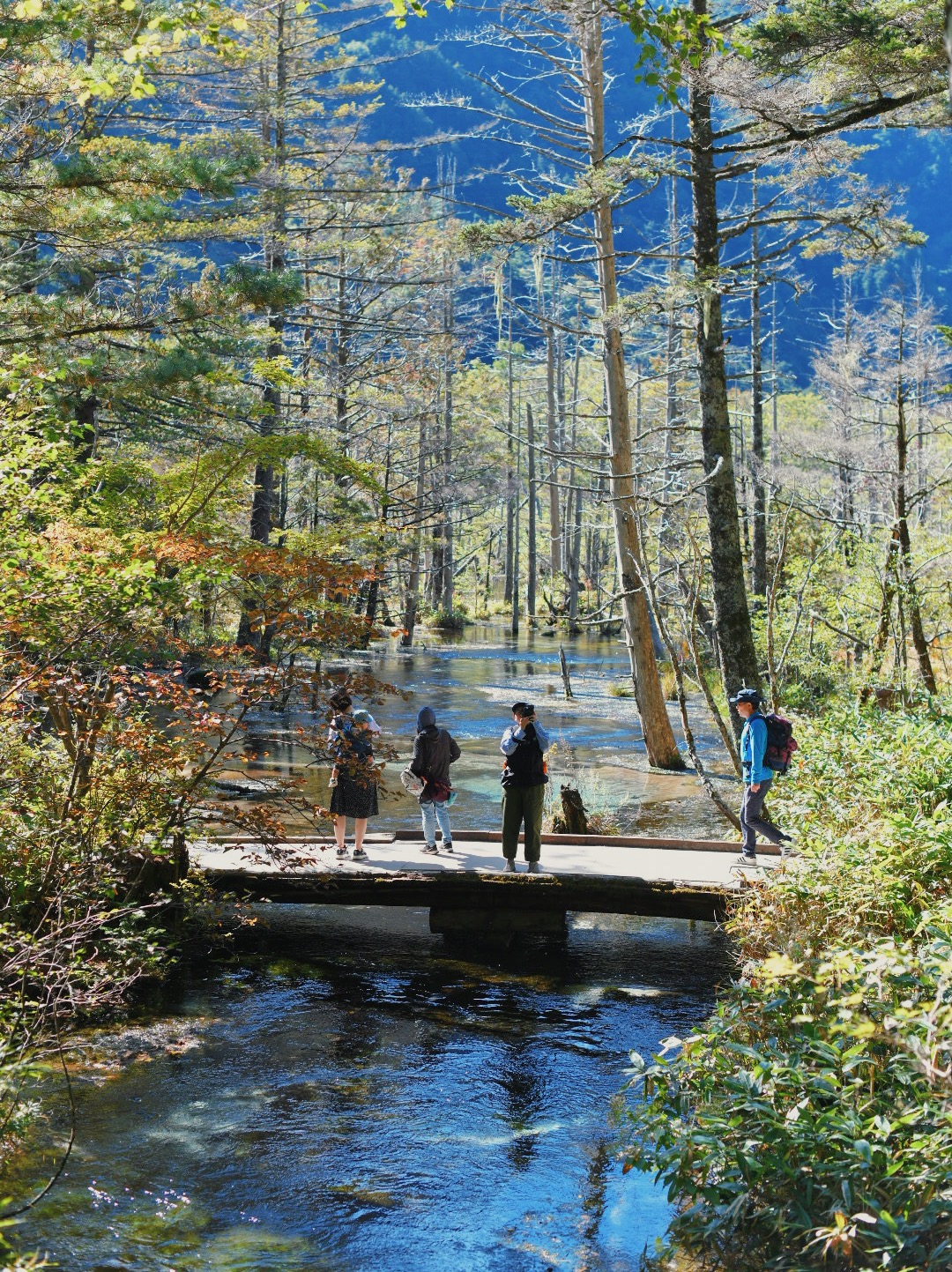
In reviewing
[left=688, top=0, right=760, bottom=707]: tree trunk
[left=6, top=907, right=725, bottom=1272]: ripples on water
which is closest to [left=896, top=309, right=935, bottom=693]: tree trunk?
[left=688, top=0, right=760, bottom=707]: tree trunk

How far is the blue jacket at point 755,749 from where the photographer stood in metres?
9.05

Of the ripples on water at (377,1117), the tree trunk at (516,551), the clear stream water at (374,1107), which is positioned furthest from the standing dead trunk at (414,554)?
the ripples on water at (377,1117)

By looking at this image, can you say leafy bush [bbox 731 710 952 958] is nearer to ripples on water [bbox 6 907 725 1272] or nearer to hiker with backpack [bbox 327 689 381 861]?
ripples on water [bbox 6 907 725 1272]

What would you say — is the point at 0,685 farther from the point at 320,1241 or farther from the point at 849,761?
the point at 849,761

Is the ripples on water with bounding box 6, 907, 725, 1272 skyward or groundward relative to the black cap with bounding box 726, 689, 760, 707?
groundward

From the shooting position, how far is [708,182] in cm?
1209

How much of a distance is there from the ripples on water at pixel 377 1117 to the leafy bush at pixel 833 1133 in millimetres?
1122

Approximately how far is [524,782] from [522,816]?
1.29ft

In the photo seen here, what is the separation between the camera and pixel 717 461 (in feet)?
38.5

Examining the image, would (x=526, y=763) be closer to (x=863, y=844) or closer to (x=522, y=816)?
(x=522, y=816)

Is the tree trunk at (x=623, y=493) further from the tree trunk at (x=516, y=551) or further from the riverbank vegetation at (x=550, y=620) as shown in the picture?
the tree trunk at (x=516, y=551)

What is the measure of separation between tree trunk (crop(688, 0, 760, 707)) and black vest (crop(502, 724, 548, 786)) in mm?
3211

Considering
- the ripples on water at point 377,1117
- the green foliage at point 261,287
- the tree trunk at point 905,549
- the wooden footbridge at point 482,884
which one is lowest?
the ripples on water at point 377,1117

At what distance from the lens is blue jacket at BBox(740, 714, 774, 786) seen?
9055 millimetres
